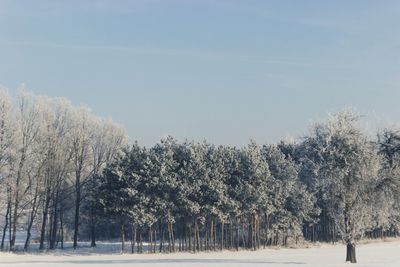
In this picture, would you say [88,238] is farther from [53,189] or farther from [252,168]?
[252,168]

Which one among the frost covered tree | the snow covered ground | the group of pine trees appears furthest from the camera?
the group of pine trees

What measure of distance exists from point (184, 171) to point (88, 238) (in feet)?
138

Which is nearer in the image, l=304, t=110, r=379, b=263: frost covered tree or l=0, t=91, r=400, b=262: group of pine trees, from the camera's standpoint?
l=304, t=110, r=379, b=263: frost covered tree

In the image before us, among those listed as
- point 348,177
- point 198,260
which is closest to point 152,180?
point 198,260

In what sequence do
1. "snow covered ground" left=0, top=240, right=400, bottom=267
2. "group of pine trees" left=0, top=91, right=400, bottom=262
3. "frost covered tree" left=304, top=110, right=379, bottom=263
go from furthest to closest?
"group of pine trees" left=0, top=91, right=400, bottom=262
"frost covered tree" left=304, top=110, right=379, bottom=263
"snow covered ground" left=0, top=240, right=400, bottom=267

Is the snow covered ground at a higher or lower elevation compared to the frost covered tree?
lower

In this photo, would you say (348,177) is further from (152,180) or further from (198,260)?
(152,180)

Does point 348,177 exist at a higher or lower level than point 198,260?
higher

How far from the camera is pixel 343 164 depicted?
49875 mm

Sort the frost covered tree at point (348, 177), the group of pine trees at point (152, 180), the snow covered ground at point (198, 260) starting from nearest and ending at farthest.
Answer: the snow covered ground at point (198, 260) < the frost covered tree at point (348, 177) < the group of pine trees at point (152, 180)

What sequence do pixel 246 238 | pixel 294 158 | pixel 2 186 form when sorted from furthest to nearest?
pixel 294 158 < pixel 246 238 < pixel 2 186

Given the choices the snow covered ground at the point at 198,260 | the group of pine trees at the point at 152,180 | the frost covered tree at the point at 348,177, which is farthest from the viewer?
the group of pine trees at the point at 152,180

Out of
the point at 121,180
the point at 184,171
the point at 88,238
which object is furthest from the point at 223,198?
the point at 88,238

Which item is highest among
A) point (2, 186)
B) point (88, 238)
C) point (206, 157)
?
point (206, 157)
